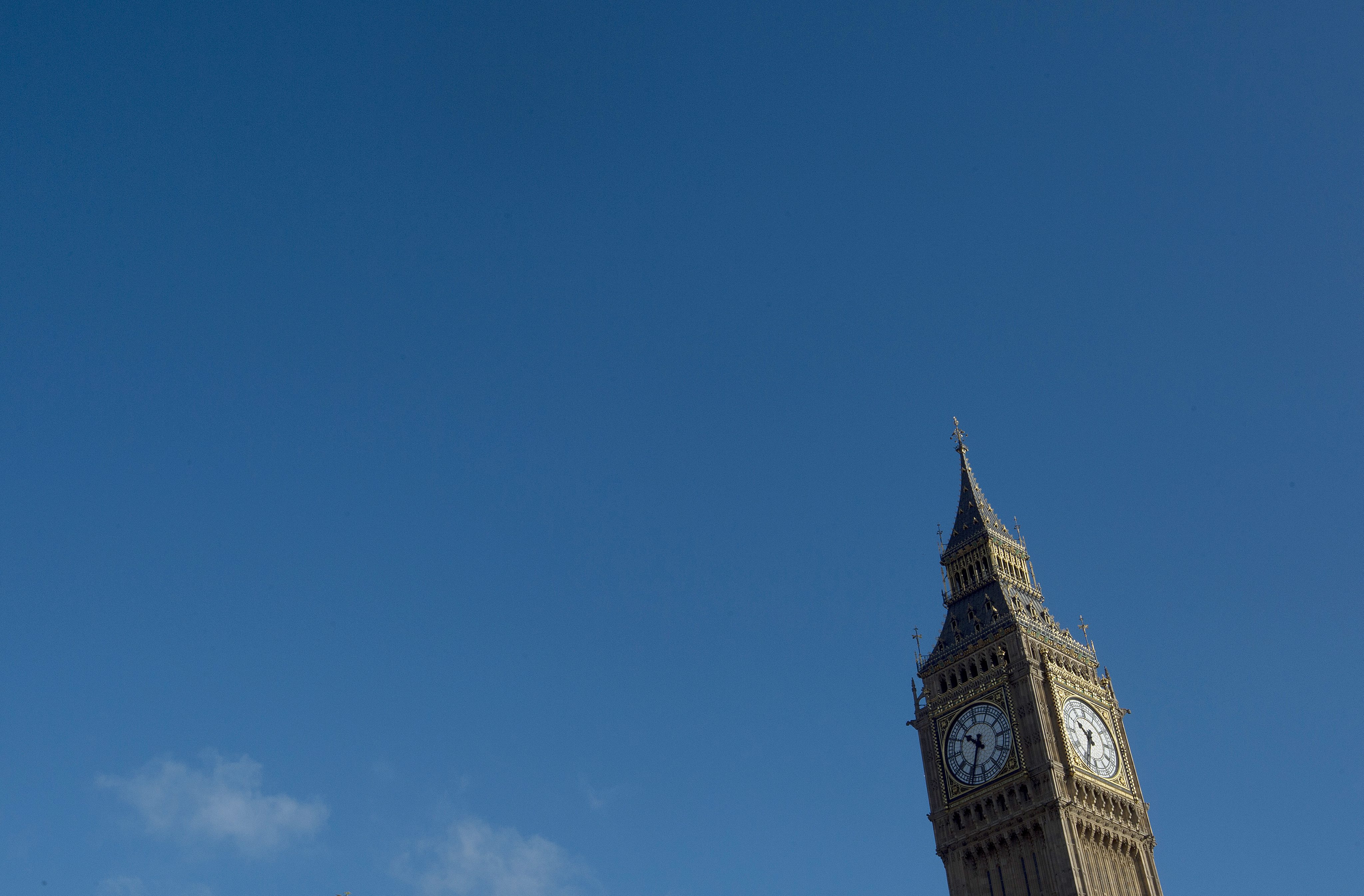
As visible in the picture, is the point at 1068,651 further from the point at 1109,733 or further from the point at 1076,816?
the point at 1076,816

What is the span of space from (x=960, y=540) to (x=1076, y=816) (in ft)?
98.7

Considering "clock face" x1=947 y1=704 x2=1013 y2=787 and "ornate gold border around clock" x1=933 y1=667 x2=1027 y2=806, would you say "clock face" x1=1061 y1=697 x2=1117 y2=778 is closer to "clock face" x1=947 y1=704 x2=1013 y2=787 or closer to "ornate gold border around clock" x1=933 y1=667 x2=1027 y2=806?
"ornate gold border around clock" x1=933 y1=667 x2=1027 y2=806

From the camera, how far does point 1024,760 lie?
98.6 m

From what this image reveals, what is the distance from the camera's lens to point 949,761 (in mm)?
104938

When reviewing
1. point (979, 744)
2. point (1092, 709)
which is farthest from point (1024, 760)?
point (1092, 709)

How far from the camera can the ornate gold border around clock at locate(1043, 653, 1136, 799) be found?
99.2m

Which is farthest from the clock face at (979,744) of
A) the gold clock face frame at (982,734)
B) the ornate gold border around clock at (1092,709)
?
the ornate gold border around clock at (1092,709)

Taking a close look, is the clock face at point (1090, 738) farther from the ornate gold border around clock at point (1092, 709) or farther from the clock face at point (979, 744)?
the clock face at point (979, 744)

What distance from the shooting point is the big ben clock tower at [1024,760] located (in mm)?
95812

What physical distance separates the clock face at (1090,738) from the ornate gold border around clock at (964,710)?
163 inches

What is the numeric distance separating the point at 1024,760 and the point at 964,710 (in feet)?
27.0

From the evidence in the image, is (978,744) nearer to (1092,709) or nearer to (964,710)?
(964,710)

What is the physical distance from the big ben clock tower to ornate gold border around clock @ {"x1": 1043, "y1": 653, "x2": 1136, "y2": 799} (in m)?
0.11

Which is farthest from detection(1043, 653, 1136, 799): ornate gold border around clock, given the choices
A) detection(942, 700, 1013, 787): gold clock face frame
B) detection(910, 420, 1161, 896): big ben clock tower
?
detection(942, 700, 1013, 787): gold clock face frame
